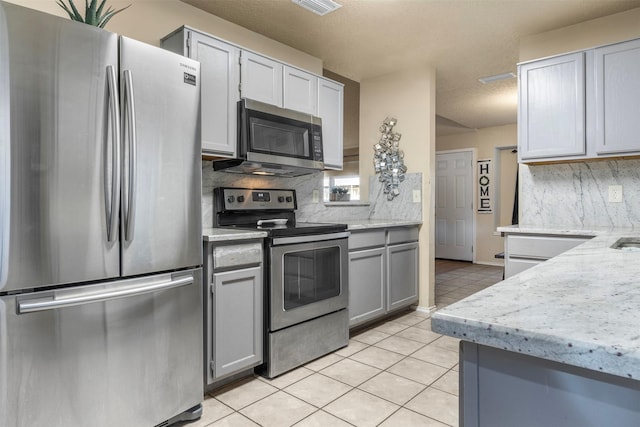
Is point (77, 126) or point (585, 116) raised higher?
point (585, 116)

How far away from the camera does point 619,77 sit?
264 centimetres

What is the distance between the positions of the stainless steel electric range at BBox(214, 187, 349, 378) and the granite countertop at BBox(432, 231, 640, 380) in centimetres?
163

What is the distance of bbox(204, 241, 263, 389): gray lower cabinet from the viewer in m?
2.06

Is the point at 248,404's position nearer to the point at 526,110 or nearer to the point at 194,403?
the point at 194,403

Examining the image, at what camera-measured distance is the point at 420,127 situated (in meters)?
3.78

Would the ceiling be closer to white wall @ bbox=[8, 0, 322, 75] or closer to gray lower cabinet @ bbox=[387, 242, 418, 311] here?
white wall @ bbox=[8, 0, 322, 75]

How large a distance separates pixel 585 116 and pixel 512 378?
2900 mm

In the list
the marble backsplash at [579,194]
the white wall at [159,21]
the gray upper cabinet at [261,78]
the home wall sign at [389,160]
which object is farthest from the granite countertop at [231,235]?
the marble backsplash at [579,194]

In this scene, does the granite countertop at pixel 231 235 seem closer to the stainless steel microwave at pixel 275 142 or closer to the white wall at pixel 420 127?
the stainless steel microwave at pixel 275 142

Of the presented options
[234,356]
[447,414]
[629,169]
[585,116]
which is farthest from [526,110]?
[234,356]

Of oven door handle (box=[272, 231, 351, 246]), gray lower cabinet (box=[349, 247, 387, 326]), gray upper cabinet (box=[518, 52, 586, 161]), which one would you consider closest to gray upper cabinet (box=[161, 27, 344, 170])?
oven door handle (box=[272, 231, 351, 246])

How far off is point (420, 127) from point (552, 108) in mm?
1172

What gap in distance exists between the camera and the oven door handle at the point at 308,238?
234cm

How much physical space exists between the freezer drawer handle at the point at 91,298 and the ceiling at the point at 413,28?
201cm
